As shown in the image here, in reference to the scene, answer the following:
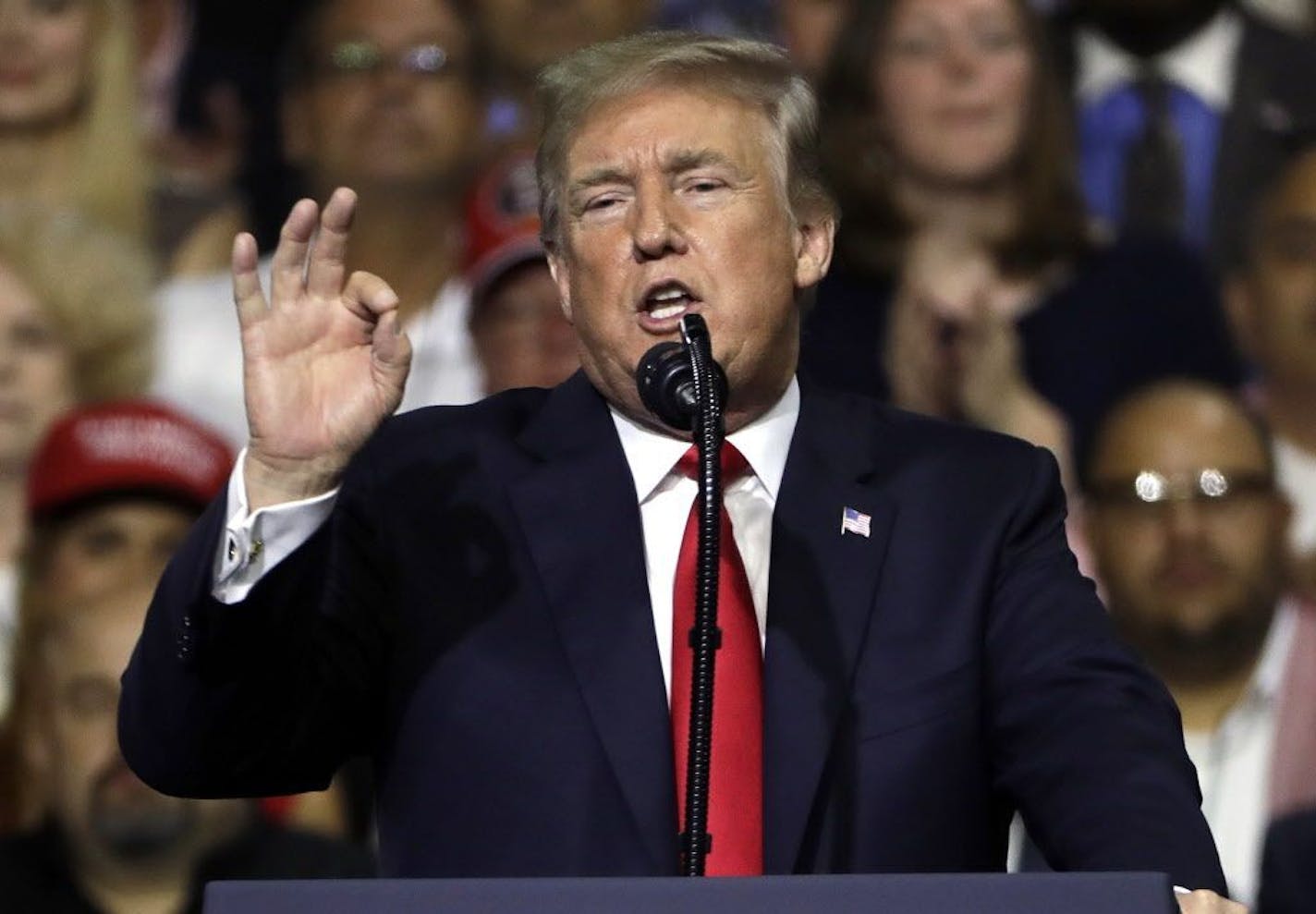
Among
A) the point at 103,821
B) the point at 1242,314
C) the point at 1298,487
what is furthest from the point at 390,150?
the point at 1298,487

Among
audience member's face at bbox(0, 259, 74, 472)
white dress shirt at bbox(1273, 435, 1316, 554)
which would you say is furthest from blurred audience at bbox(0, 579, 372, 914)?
white dress shirt at bbox(1273, 435, 1316, 554)

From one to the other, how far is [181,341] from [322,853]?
986 mm

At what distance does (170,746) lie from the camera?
2047 mm

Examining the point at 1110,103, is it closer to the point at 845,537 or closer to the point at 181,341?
the point at 181,341

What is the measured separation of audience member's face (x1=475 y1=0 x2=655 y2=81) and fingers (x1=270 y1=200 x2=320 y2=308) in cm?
247

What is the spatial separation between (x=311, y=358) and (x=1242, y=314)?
2652 mm

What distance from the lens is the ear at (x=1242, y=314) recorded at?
4.30 m

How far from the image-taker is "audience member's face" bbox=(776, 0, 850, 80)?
4.39 m

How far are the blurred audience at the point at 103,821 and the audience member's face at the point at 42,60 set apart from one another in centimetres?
95

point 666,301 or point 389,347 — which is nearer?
point 389,347

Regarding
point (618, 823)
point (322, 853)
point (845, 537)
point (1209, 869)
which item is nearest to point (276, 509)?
point (618, 823)

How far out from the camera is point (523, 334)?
14.3ft

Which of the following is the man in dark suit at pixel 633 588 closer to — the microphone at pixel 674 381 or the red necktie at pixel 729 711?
the red necktie at pixel 729 711

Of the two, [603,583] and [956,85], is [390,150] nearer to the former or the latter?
[956,85]
